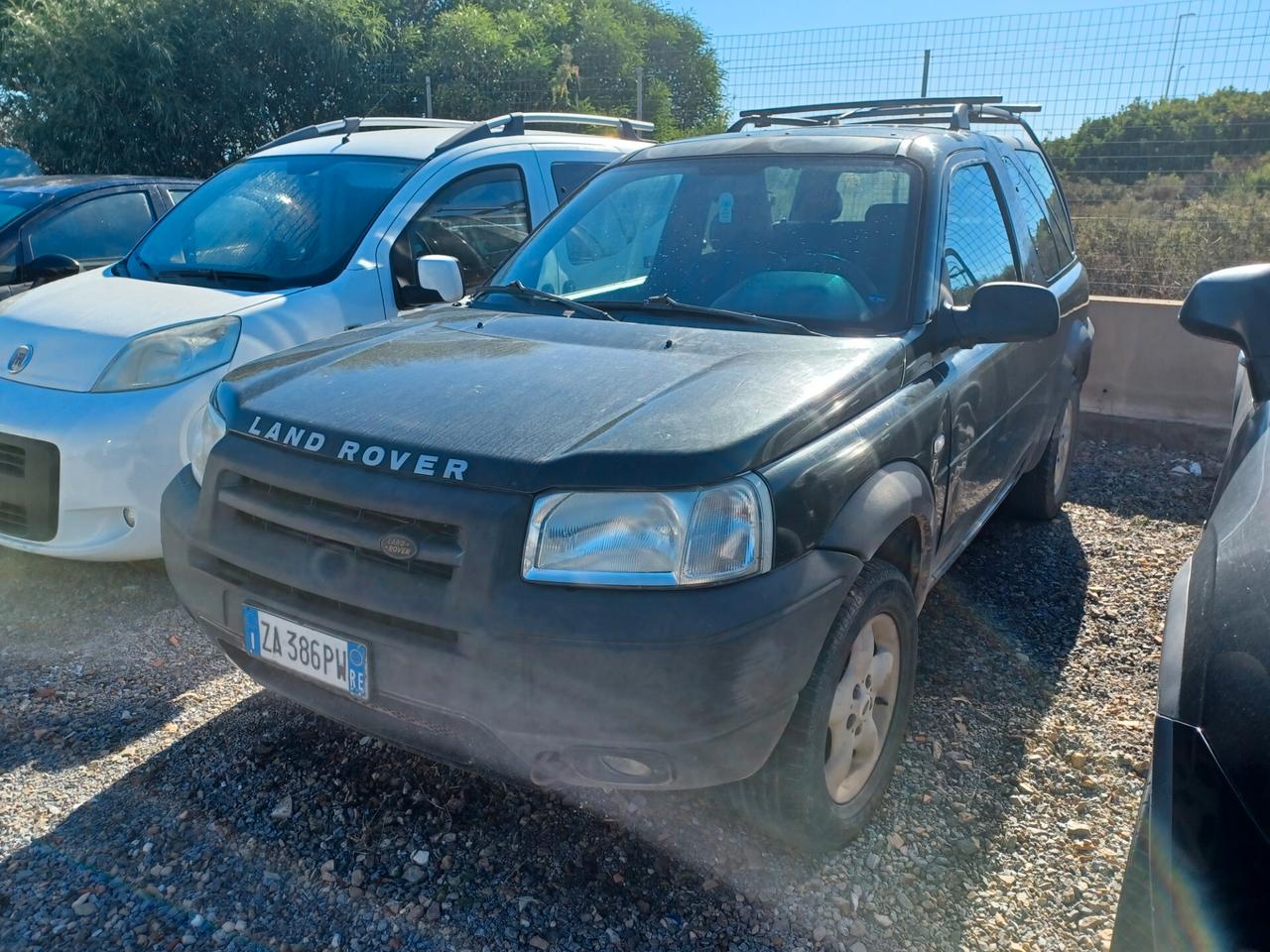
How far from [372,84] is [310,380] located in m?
13.9

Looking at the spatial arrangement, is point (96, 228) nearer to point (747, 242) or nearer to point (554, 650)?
point (747, 242)

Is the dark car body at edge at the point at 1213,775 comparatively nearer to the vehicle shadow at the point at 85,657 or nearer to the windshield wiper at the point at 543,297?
the windshield wiper at the point at 543,297

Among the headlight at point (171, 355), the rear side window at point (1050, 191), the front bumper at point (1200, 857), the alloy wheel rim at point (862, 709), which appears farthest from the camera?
the rear side window at point (1050, 191)

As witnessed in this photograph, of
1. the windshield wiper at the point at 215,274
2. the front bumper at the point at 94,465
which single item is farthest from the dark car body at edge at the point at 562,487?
the windshield wiper at the point at 215,274

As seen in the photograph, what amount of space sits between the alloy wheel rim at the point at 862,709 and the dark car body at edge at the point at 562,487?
10.4 inches

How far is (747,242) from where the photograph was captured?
3365mm

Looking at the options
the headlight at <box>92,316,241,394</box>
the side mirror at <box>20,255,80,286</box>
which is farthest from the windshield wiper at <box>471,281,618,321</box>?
the side mirror at <box>20,255,80,286</box>

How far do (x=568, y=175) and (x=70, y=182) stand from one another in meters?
Answer: 3.29

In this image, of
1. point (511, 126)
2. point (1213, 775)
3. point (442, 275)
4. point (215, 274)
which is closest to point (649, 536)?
point (1213, 775)

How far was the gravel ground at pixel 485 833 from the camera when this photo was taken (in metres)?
2.45

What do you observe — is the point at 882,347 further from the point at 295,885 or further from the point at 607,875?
the point at 295,885

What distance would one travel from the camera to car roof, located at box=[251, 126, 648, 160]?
5148 millimetres

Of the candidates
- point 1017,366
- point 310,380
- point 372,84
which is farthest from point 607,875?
point 372,84

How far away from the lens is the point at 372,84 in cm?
1515
